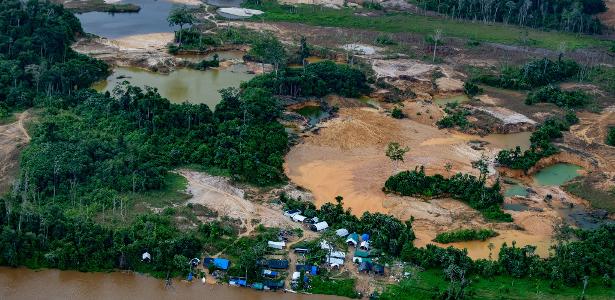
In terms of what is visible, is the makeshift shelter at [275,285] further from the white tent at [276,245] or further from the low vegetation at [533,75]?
the low vegetation at [533,75]

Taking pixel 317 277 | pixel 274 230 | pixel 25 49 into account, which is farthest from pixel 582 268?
pixel 25 49

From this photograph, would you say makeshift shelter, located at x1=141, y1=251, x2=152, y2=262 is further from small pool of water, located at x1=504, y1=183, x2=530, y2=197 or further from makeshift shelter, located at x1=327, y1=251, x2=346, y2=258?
small pool of water, located at x1=504, y1=183, x2=530, y2=197

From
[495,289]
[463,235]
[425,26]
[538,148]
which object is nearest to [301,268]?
[495,289]

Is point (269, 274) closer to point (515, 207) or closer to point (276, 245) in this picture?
point (276, 245)

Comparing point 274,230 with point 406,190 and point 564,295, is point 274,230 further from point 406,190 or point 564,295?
point 564,295

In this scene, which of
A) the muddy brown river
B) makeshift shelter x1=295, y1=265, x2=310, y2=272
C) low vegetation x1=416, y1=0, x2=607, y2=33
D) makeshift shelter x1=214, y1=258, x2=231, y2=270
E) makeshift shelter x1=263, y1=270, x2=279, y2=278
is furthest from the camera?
low vegetation x1=416, y1=0, x2=607, y2=33

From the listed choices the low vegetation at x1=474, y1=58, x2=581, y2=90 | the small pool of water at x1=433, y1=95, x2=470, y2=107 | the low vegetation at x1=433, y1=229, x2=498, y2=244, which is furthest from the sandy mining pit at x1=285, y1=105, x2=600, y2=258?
the low vegetation at x1=474, y1=58, x2=581, y2=90
